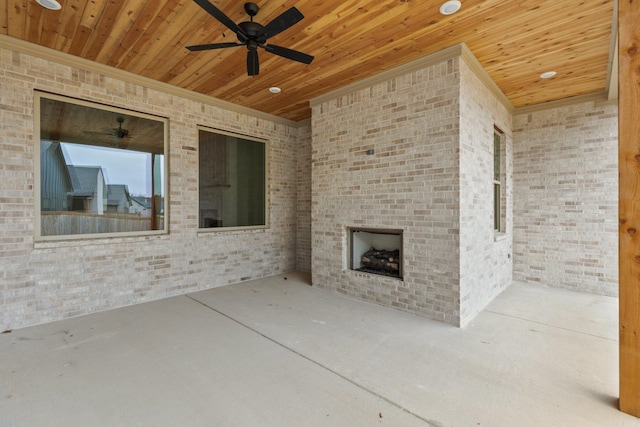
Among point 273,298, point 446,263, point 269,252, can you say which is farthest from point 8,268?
point 446,263

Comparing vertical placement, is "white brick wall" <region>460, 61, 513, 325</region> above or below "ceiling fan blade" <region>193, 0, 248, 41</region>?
below

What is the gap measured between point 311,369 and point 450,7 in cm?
341

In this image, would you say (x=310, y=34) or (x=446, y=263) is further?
(x=446, y=263)

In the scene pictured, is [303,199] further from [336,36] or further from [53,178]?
[53,178]

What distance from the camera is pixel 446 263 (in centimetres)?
350

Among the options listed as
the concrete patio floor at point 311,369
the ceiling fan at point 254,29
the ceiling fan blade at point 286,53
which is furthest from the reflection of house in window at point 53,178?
the ceiling fan blade at point 286,53

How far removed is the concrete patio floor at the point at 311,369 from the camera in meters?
1.95

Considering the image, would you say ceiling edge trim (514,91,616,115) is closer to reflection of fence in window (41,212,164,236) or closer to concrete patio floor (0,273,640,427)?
concrete patio floor (0,273,640,427)

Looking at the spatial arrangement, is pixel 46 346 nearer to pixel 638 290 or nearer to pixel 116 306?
pixel 116 306

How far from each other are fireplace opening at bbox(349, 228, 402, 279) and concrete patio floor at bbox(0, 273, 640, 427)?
2.18ft

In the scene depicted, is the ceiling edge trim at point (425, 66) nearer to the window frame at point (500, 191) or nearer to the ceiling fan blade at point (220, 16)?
the window frame at point (500, 191)

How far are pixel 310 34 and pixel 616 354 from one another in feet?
14.0

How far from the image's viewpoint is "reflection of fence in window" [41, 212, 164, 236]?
3598mm

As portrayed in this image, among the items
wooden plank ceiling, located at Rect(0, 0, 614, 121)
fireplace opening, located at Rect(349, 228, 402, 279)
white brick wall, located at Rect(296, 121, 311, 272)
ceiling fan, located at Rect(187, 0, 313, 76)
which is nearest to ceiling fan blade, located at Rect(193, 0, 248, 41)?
ceiling fan, located at Rect(187, 0, 313, 76)
